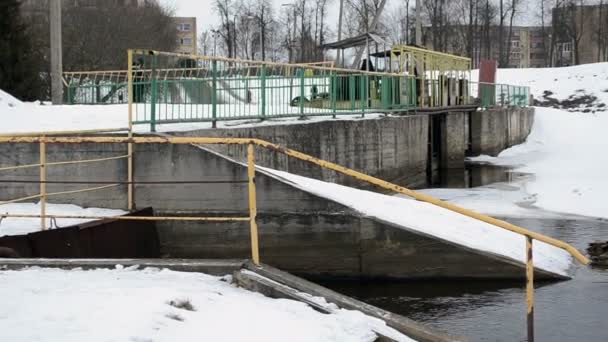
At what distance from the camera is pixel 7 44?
78.8ft

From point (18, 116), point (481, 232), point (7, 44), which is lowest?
point (481, 232)

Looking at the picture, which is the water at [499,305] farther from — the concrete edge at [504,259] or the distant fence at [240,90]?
the distant fence at [240,90]

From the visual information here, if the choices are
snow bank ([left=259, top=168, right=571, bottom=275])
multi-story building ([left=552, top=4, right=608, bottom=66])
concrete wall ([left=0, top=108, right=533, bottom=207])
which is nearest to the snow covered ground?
concrete wall ([left=0, top=108, right=533, bottom=207])

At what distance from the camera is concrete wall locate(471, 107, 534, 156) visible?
31531 mm

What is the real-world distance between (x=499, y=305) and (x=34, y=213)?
6297mm

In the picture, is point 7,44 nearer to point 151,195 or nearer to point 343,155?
point 343,155

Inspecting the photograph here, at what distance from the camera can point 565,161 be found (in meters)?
27.5

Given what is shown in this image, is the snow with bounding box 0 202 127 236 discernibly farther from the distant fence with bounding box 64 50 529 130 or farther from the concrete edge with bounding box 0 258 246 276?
the concrete edge with bounding box 0 258 246 276

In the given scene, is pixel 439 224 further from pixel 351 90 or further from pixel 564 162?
pixel 564 162

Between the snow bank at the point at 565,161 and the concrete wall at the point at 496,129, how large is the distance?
0.47 m

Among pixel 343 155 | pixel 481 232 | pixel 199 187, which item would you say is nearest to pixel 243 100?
pixel 343 155

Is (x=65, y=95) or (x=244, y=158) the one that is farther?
(x=65, y=95)

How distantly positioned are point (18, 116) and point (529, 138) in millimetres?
29931

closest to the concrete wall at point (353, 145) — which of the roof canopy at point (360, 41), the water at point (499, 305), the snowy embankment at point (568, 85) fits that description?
the water at point (499, 305)
